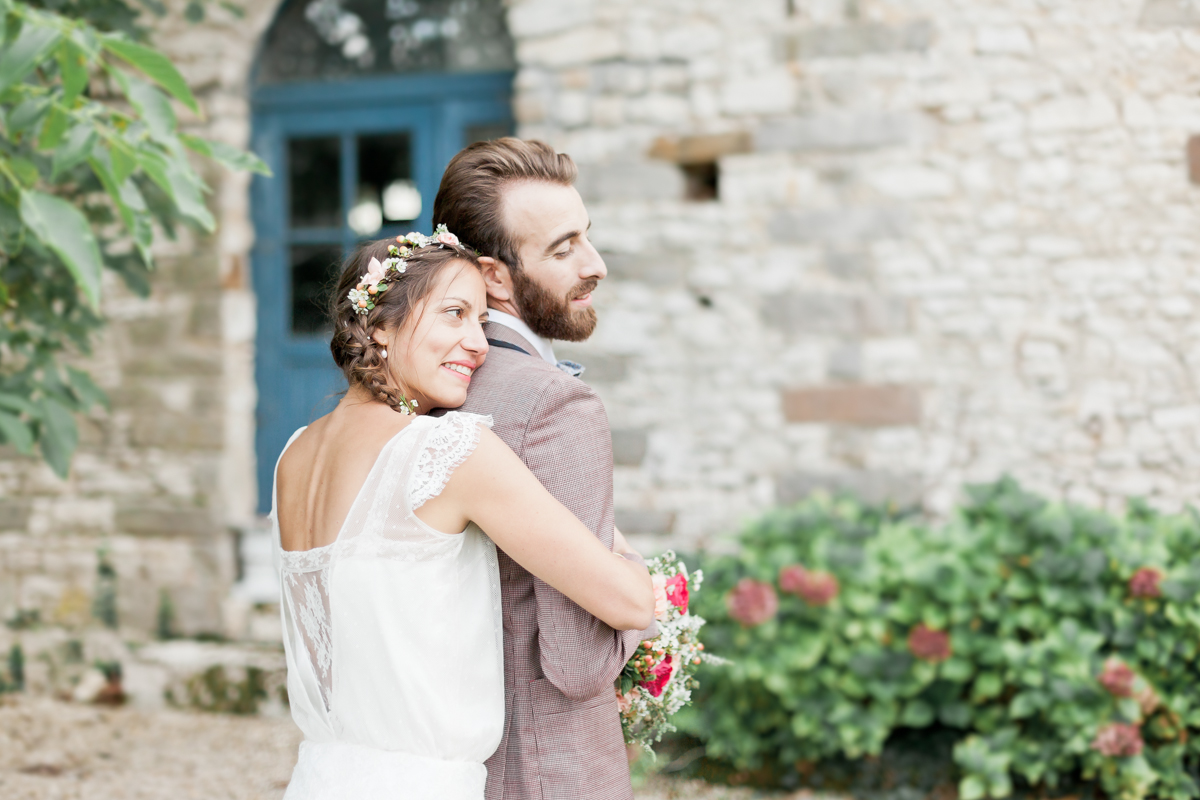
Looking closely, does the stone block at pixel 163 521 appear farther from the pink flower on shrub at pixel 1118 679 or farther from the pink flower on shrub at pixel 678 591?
the pink flower on shrub at pixel 1118 679

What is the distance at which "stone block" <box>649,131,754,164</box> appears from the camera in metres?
3.97

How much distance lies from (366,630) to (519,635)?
0.73ft

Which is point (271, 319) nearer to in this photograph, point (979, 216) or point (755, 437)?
point (755, 437)

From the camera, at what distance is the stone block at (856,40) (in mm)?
3787

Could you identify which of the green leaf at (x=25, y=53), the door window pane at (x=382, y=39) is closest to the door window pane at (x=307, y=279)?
the door window pane at (x=382, y=39)

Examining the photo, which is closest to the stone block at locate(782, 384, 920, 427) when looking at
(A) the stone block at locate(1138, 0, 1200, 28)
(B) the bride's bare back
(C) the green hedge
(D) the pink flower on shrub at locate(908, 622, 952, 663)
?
(C) the green hedge

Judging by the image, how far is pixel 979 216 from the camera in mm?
3781

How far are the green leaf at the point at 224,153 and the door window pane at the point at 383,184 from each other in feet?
7.91

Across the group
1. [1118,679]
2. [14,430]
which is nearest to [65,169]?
[14,430]

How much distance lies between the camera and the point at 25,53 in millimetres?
1604

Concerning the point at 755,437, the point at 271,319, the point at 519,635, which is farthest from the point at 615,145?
the point at 519,635

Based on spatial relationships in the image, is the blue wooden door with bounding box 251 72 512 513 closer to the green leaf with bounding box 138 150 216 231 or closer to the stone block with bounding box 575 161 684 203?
the stone block with bounding box 575 161 684 203

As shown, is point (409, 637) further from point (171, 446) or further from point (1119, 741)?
point (171, 446)

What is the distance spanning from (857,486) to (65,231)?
301 centimetres
